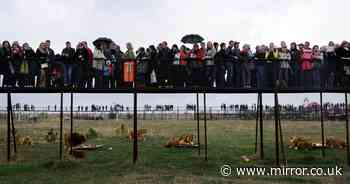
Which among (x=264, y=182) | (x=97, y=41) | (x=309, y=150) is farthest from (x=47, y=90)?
(x=309, y=150)

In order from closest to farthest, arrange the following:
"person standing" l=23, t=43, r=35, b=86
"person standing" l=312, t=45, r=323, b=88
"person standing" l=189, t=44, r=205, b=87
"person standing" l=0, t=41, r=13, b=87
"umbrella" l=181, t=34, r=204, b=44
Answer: "person standing" l=0, t=41, r=13, b=87
"person standing" l=23, t=43, r=35, b=86
"person standing" l=189, t=44, r=205, b=87
"person standing" l=312, t=45, r=323, b=88
"umbrella" l=181, t=34, r=204, b=44

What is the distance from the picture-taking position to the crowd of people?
54.3ft

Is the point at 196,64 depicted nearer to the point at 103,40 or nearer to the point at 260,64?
the point at 260,64

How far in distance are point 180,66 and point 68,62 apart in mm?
3559

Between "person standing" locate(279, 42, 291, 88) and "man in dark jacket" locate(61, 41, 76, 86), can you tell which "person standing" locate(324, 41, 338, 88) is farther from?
"man in dark jacket" locate(61, 41, 76, 86)

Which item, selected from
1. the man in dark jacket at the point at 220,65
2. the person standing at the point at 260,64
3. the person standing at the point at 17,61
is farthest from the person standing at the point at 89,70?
the person standing at the point at 260,64

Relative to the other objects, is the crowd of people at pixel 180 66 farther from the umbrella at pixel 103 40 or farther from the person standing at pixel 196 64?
the umbrella at pixel 103 40

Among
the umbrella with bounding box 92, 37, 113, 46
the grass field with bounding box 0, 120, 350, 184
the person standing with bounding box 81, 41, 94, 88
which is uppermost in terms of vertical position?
the umbrella with bounding box 92, 37, 113, 46

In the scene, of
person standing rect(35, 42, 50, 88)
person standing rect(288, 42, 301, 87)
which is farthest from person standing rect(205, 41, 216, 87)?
person standing rect(35, 42, 50, 88)

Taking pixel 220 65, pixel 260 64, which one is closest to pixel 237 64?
pixel 220 65

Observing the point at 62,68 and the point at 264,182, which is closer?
the point at 264,182

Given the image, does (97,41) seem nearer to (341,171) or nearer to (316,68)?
(316,68)

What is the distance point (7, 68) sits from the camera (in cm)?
1636

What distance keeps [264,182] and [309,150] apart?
352 inches
